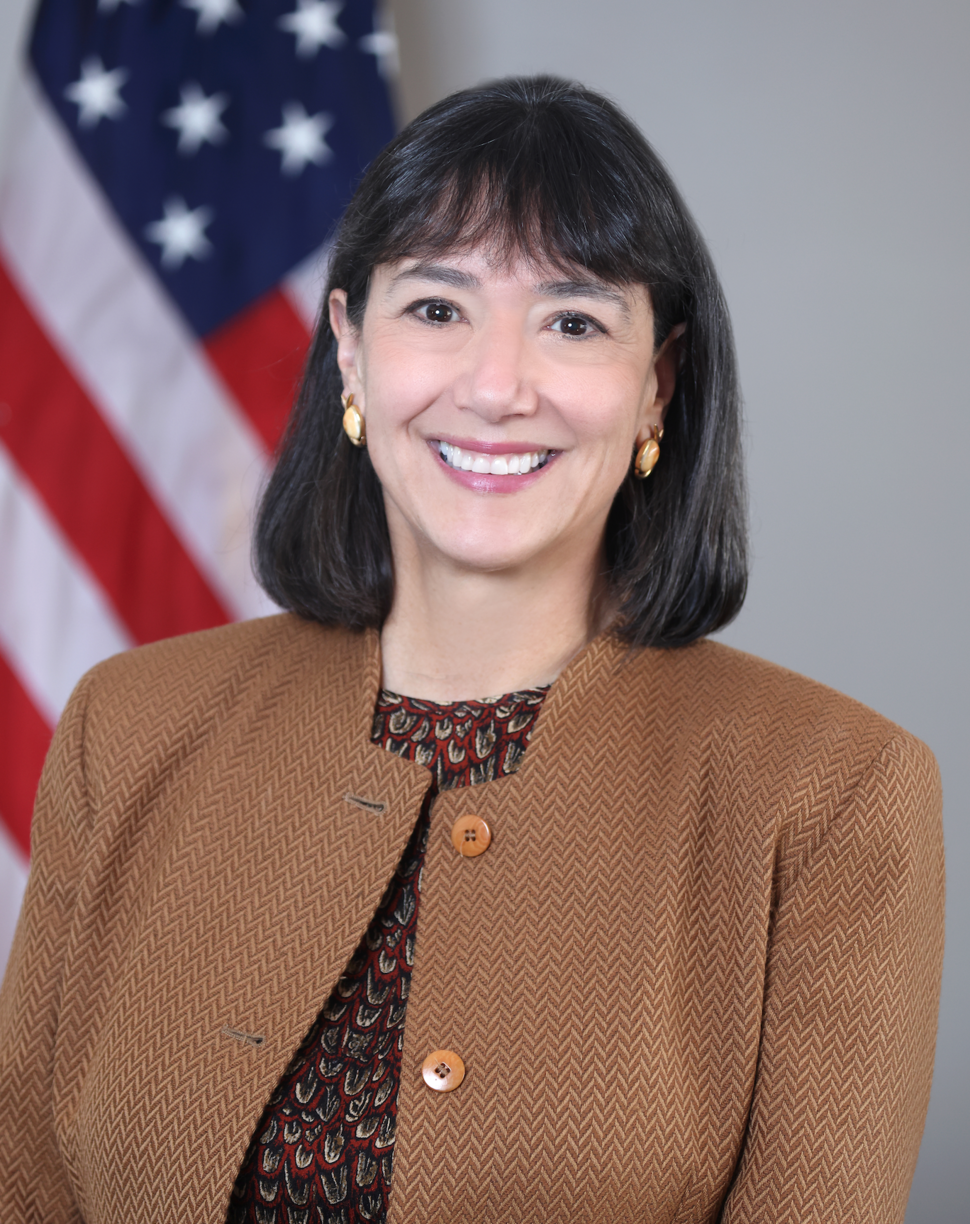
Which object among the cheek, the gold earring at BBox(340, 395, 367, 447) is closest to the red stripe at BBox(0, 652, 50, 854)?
the gold earring at BBox(340, 395, 367, 447)

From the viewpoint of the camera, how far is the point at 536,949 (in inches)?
53.1

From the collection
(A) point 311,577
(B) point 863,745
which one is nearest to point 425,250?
(A) point 311,577

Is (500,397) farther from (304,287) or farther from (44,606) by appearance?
(44,606)

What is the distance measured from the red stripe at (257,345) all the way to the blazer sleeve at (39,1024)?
1.21 meters

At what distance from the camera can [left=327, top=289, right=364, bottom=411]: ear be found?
159 cm

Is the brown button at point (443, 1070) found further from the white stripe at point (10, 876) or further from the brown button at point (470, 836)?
the white stripe at point (10, 876)

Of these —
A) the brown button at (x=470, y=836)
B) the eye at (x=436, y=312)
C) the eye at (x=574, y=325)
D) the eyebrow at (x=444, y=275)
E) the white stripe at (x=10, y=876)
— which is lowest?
the white stripe at (x=10, y=876)

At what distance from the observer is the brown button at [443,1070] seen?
128 cm

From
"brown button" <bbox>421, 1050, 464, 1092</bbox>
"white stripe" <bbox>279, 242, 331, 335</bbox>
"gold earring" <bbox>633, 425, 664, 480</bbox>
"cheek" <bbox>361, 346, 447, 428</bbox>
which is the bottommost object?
"brown button" <bbox>421, 1050, 464, 1092</bbox>

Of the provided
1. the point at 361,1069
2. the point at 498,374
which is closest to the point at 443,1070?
the point at 361,1069

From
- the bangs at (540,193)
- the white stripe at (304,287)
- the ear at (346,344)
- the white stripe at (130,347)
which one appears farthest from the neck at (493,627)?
the white stripe at (304,287)

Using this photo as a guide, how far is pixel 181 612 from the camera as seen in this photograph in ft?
8.62

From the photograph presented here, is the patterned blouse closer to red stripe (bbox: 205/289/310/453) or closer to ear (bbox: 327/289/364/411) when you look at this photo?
ear (bbox: 327/289/364/411)

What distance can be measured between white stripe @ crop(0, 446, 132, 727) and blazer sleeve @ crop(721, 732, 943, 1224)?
1.69m
